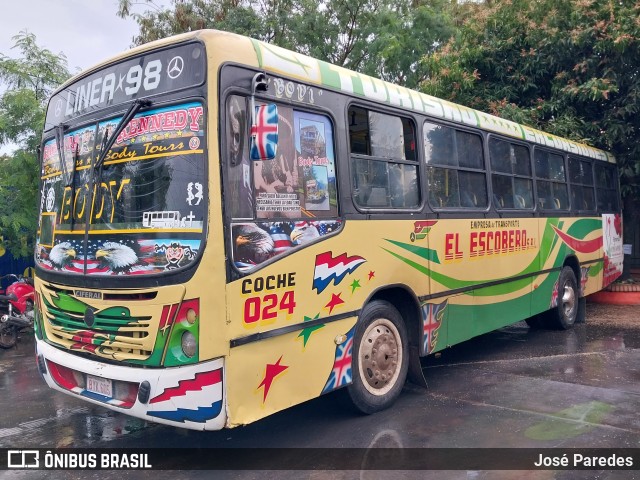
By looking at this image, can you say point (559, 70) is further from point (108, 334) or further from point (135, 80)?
point (108, 334)

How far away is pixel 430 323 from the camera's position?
18.0ft

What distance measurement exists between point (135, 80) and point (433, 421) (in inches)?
138

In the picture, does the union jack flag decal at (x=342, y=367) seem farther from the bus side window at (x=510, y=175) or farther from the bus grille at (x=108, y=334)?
the bus side window at (x=510, y=175)

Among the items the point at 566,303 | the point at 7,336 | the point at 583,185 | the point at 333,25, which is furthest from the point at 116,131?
the point at 333,25

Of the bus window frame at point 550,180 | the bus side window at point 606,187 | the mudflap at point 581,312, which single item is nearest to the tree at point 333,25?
the bus side window at point 606,187

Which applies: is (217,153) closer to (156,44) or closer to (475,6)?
(156,44)

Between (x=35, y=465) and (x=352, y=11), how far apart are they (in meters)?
15.2

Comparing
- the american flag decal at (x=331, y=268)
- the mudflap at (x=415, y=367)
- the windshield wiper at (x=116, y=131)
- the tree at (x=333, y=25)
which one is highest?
the tree at (x=333, y=25)

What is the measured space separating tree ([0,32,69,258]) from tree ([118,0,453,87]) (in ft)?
23.7

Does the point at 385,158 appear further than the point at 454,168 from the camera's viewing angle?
No

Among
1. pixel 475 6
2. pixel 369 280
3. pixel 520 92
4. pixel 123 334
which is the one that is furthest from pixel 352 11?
pixel 123 334

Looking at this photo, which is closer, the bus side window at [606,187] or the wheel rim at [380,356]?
the wheel rim at [380,356]

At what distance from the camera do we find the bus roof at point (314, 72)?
3.75 m

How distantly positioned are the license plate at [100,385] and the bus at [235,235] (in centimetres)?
1
